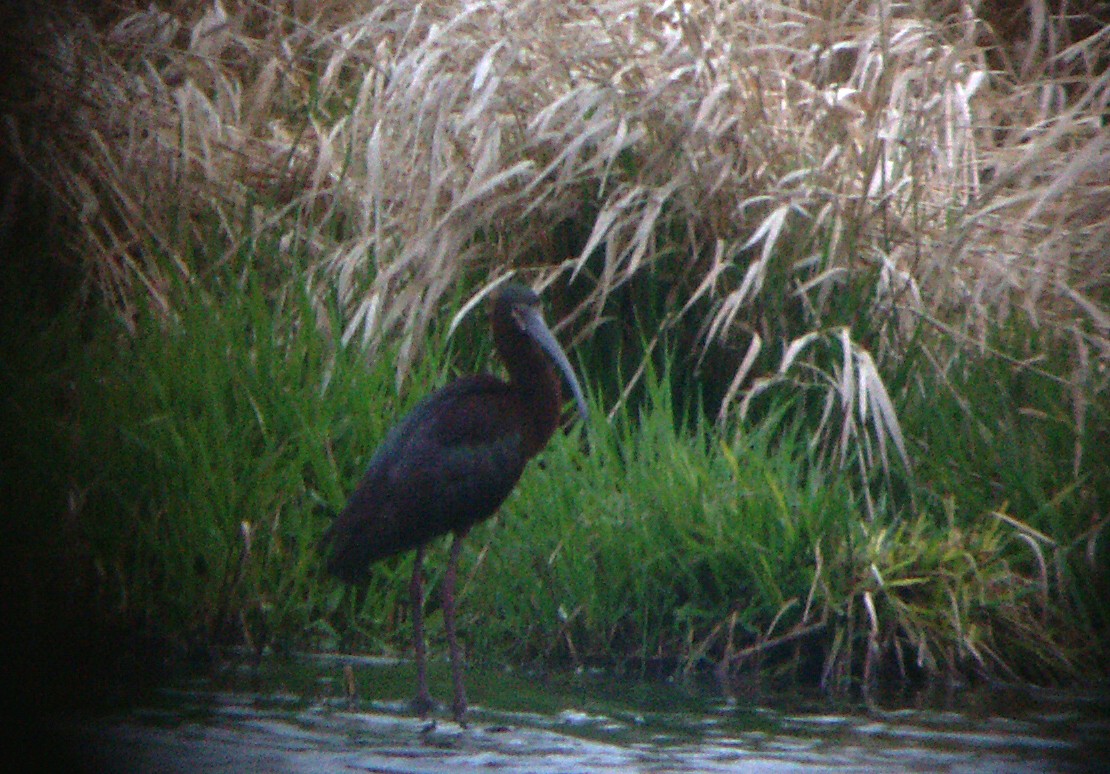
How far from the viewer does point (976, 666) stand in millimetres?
5582

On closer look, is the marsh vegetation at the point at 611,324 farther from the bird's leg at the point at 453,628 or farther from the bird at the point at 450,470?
the bird at the point at 450,470

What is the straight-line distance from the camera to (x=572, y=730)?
4750 mm

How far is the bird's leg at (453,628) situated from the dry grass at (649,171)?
1385 millimetres

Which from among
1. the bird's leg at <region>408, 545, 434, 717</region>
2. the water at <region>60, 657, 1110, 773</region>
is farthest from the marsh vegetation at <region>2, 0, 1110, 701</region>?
the bird's leg at <region>408, 545, 434, 717</region>

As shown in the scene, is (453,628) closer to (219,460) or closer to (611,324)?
(219,460)

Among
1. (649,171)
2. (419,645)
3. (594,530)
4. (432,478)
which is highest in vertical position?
(649,171)

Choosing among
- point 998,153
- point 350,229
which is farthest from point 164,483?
point 998,153

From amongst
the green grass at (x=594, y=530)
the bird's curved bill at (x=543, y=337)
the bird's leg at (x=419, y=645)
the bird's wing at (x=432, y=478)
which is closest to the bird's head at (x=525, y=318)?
the bird's curved bill at (x=543, y=337)

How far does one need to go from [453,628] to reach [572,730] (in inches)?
32.2

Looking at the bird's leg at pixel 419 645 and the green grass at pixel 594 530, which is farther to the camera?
the green grass at pixel 594 530

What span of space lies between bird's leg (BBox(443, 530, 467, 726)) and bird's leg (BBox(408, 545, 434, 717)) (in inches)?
3.4

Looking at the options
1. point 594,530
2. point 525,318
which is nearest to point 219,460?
point 525,318

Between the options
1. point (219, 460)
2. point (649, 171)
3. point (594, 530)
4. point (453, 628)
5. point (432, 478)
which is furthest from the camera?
point (649, 171)

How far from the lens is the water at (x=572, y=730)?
4352 millimetres
